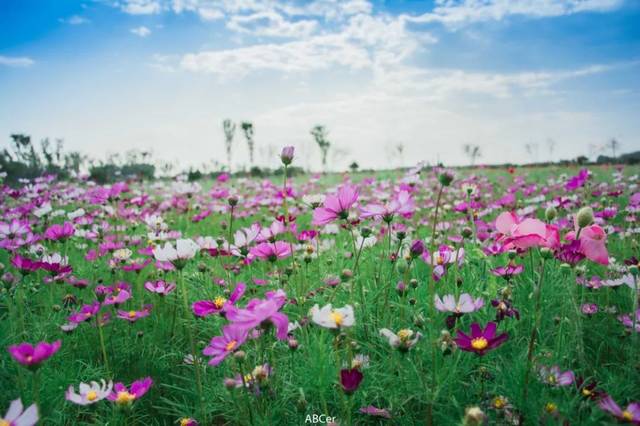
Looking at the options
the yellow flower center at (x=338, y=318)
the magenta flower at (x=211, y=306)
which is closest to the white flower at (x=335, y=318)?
the yellow flower center at (x=338, y=318)

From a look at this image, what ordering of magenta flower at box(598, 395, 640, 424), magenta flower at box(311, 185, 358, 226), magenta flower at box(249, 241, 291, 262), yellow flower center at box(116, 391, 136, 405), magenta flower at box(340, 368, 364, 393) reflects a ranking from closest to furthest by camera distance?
magenta flower at box(598, 395, 640, 424), magenta flower at box(340, 368, 364, 393), yellow flower center at box(116, 391, 136, 405), magenta flower at box(311, 185, 358, 226), magenta flower at box(249, 241, 291, 262)

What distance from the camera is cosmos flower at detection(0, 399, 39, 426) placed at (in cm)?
86

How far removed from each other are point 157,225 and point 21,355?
1714 millimetres

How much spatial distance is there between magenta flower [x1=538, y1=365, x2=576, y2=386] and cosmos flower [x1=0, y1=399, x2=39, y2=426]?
1.23 metres

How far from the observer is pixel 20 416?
0.89 m

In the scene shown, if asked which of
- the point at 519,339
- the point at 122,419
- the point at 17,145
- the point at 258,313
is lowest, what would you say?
the point at 122,419

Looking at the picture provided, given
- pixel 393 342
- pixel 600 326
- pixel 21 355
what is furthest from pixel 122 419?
pixel 600 326

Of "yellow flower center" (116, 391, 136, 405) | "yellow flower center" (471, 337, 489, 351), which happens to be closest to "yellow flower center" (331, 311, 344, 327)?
"yellow flower center" (471, 337, 489, 351)

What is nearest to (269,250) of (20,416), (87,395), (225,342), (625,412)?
(225,342)

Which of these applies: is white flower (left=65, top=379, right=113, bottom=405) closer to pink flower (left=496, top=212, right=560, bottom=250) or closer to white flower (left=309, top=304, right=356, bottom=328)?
white flower (left=309, top=304, right=356, bottom=328)

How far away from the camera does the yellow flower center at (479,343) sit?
3.11ft

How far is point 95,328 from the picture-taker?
1.70 metres

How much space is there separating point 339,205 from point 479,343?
0.59 metres

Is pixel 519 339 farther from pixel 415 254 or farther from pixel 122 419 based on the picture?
pixel 122 419
